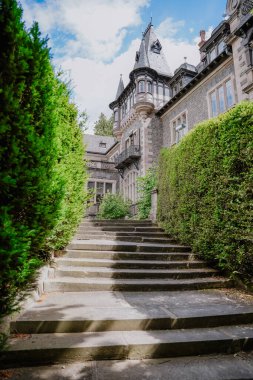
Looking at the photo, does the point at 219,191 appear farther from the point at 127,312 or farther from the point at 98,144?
the point at 98,144

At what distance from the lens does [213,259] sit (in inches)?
239

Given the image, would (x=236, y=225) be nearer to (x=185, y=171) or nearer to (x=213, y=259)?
(x=213, y=259)

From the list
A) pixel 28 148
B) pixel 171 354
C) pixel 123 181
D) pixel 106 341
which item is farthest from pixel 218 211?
pixel 123 181

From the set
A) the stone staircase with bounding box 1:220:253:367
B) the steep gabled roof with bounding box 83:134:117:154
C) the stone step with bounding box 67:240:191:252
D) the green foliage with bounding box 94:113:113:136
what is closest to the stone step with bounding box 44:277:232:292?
the stone staircase with bounding box 1:220:253:367

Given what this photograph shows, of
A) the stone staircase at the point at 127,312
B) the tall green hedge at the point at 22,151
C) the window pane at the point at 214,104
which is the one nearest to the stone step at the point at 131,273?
the stone staircase at the point at 127,312

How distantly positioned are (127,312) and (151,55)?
2312cm

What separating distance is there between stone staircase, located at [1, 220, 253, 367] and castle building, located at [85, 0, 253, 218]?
8.77 meters

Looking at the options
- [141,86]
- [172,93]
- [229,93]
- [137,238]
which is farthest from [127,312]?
[172,93]

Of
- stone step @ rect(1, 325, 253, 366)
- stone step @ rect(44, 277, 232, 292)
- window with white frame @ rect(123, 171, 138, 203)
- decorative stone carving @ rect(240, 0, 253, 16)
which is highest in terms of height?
decorative stone carving @ rect(240, 0, 253, 16)

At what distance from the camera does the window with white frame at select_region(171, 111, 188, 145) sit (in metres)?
16.0

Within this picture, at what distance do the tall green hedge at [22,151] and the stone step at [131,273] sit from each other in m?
1.14

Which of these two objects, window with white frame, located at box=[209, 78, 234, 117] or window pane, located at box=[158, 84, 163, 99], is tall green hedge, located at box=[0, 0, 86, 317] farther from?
window pane, located at box=[158, 84, 163, 99]

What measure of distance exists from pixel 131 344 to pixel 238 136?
445cm

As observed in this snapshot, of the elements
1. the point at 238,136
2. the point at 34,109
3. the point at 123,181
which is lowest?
the point at 34,109
